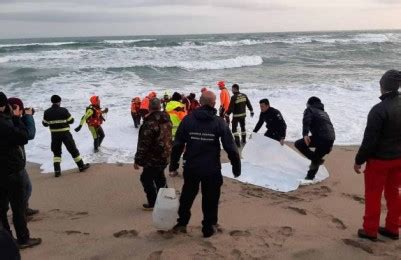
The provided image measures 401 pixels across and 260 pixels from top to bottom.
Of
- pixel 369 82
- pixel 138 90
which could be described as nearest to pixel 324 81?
pixel 369 82

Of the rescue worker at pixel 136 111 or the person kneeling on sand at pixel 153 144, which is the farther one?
the rescue worker at pixel 136 111

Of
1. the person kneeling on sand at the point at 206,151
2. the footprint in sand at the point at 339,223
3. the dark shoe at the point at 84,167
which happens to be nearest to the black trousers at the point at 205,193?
the person kneeling on sand at the point at 206,151

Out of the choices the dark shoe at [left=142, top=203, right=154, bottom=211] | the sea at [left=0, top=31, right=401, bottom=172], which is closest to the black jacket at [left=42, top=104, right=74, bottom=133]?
the sea at [left=0, top=31, right=401, bottom=172]

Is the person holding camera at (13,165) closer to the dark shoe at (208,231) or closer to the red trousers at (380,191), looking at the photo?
the dark shoe at (208,231)

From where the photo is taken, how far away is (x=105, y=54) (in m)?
40.7

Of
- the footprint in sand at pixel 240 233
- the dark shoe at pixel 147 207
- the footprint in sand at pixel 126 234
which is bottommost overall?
the dark shoe at pixel 147 207

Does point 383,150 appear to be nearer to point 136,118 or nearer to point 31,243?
point 31,243

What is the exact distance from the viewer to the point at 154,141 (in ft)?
18.6

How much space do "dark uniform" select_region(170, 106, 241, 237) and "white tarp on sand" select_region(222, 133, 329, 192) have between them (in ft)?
8.83

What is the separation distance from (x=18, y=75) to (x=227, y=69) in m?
14.4

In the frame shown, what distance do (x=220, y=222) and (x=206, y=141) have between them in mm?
1408

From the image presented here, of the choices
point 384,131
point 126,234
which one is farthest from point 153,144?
point 384,131

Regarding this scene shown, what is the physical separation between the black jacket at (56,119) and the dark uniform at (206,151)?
4.00m

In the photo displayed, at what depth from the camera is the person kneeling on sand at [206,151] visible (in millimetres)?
4512
